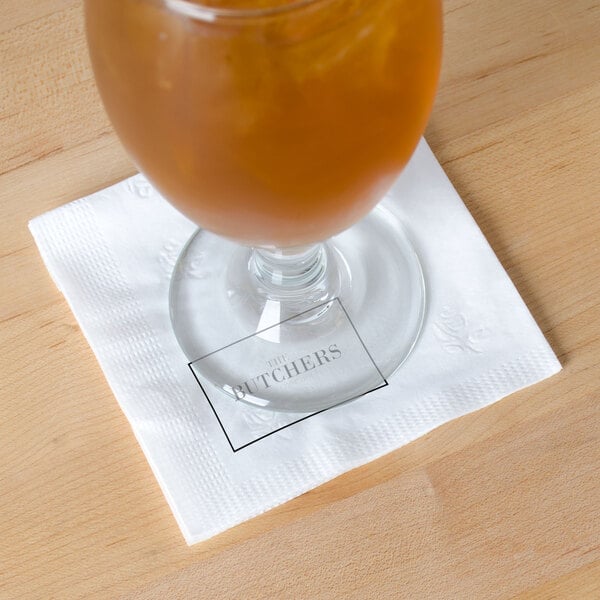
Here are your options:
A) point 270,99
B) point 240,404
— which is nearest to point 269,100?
point 270,99

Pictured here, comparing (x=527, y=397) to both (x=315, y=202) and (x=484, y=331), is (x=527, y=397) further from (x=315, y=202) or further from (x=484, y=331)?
(x=315, y=202)

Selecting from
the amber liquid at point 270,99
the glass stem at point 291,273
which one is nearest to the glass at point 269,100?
the amber liquid at point 270,99

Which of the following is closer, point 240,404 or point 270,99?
point 270,99

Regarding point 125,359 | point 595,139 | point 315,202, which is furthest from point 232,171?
point 595,139

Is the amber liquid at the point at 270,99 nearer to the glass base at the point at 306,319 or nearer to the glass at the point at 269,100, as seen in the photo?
the glass at the point at 269,100

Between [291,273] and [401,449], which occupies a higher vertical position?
[291,273]

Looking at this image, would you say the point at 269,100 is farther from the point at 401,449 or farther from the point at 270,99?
the point at 401,449

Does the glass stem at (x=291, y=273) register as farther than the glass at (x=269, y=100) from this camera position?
Yes
